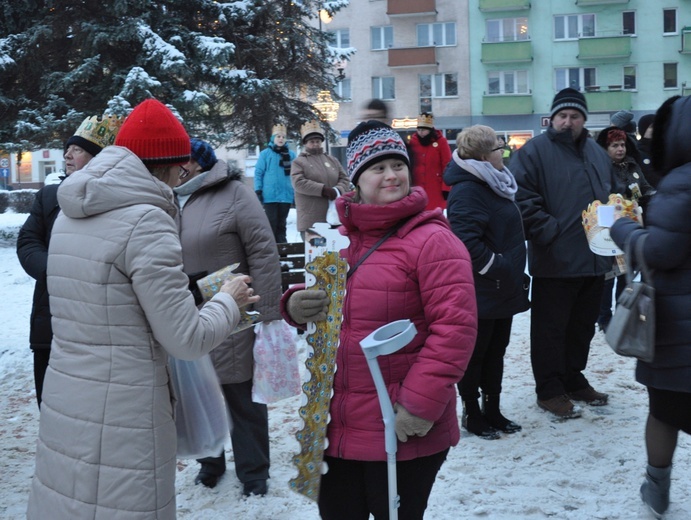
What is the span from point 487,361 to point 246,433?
6.15 ft

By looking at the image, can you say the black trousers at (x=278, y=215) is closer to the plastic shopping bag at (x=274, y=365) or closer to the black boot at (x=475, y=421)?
the black boot at (x=475, y=421)

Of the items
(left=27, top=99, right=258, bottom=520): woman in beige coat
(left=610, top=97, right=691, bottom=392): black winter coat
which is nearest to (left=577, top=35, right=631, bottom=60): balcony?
(left=610, top=97, right=691, bottom=392): black winter coat

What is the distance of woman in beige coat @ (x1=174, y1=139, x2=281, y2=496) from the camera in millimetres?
4336

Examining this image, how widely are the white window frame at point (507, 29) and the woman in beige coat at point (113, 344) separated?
3977cm

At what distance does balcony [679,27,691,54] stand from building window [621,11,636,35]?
7.75 ft

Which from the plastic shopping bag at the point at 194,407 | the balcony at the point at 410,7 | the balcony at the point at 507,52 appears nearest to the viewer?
the plastic shopping bag at the point at 194,407

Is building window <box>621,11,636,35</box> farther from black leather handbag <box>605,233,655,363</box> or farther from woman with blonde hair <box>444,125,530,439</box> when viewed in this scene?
black leather handbag <box>605,233,655,363</box>

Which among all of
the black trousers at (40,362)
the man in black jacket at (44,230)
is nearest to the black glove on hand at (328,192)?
the man in black jacket at (44,230)

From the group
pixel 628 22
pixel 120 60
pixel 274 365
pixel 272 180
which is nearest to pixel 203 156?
pixel 274 365

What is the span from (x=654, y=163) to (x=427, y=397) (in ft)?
5.78

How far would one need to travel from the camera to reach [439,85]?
40875 millimetres

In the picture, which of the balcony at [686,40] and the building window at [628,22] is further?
the building window at [628,22]

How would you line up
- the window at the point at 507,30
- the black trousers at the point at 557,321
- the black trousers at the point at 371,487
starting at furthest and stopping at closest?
the window at the point at 507,30
the black trousers at the point at 557,321
the black trousers at the point at 371,487

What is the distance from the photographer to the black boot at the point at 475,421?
17.6 ft
